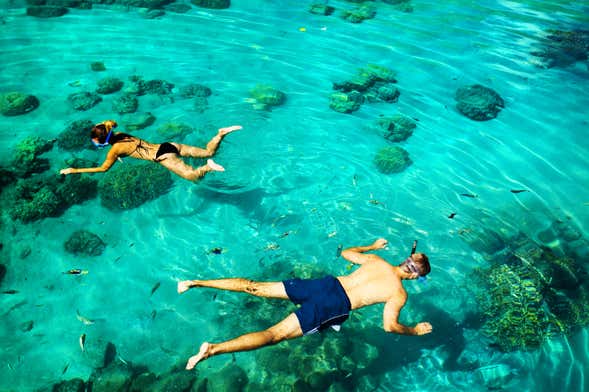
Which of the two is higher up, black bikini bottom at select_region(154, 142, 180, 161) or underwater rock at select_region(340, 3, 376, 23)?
underwater rock at select_region(340, 3, 376, 23)

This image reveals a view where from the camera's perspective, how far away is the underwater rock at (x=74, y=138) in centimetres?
1061

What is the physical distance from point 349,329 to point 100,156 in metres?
8.98

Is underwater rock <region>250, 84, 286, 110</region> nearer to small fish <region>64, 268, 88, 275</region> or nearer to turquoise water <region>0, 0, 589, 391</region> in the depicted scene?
turquoise water <region>0, 0, 589, 391</region>

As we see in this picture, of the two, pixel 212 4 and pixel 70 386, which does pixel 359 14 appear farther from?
pixel 70 386

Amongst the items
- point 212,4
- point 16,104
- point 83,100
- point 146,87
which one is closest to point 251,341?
point 146,87

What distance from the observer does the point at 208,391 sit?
6805mm

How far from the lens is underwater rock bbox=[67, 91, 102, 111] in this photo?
39.4ft

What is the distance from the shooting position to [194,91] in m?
12.7

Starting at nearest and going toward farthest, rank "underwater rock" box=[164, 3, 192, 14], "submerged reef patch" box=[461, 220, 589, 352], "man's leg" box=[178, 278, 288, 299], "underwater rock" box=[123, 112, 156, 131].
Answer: "man's leg" box=[178, 278, 288, 299]
"submerged reef patch" box=[461, 220, 589, 352]
"underwater rock" box=[123, 112, 156, 131]
"underwater rock" box=[164, 3, 192, 14]

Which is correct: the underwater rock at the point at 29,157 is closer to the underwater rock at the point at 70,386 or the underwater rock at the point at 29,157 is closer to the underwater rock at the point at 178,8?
the underwater rock at the point at 70,386

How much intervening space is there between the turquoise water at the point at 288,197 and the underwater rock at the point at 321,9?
2.97ft

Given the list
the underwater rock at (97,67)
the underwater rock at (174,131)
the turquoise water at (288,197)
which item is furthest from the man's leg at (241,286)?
the underwater rock at (97,67)

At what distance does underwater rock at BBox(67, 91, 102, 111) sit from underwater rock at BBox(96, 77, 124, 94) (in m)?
0.29

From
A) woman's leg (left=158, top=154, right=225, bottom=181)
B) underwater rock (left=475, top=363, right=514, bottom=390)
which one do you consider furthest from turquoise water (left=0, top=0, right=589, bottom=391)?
woman's leg (left=158, top=154, right=225, bottom=181)
